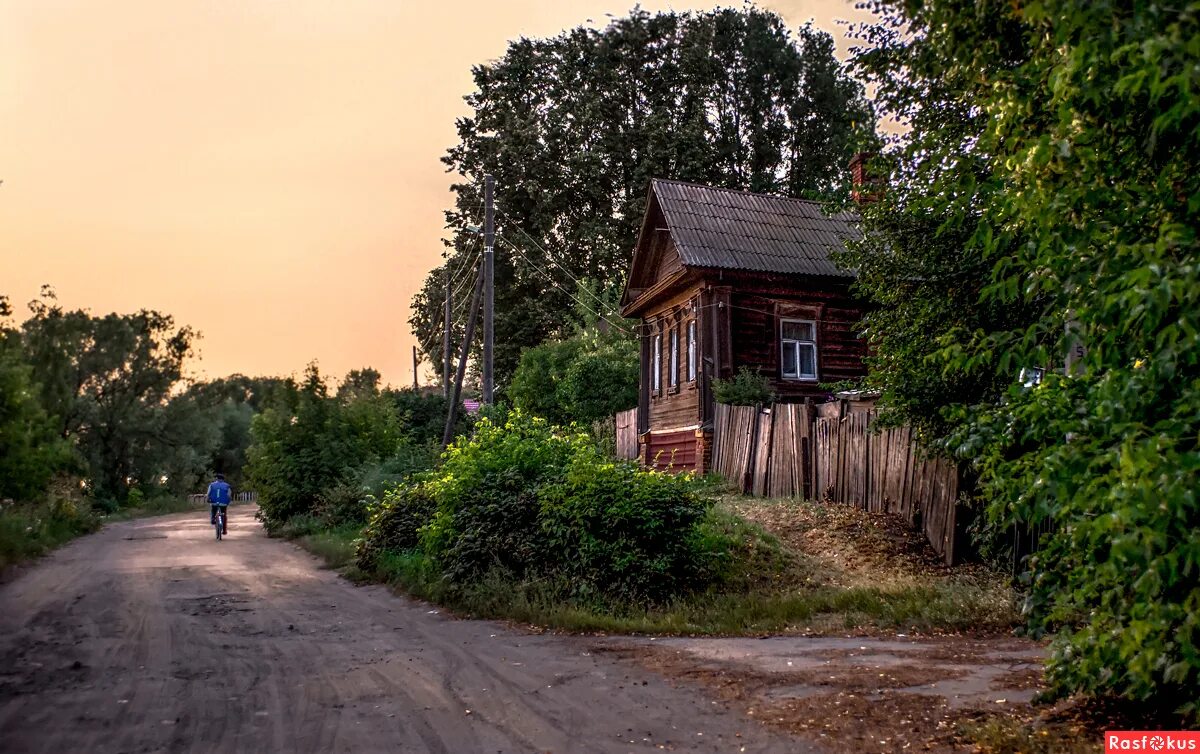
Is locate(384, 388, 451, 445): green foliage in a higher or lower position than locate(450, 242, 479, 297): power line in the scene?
lower

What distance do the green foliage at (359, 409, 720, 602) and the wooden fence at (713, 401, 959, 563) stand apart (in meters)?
3.29

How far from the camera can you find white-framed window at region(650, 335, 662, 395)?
89.8 ft

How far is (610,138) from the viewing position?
38.9 m

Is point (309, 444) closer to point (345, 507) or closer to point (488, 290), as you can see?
point (345, 507)

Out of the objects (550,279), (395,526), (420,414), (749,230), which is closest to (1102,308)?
(395,526)

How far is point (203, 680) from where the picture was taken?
7.83 m

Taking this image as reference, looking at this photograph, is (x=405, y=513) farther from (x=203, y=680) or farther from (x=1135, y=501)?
(x=1135, y=501)

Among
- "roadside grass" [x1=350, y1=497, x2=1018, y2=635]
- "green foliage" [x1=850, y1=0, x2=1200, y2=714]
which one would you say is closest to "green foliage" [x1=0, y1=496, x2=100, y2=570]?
"roadside grass" [x1=350, y1=497, x2=1018, y2=635]

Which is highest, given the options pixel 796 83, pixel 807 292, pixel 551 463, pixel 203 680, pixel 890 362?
pixel 796 83

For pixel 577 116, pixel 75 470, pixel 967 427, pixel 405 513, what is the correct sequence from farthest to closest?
pixel 75 470, pixel 577 116, pixel 405 513, pixel 967 427

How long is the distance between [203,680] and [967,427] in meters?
6.13

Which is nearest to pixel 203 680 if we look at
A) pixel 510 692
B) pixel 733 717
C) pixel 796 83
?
pixel 510 692

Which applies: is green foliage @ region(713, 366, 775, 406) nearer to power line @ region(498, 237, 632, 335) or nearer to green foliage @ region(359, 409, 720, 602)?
green foliage @ region(359, 409, 720, 602)

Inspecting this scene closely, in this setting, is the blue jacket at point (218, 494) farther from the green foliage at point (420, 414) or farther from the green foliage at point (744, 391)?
the green foliage at point (744, 391)
